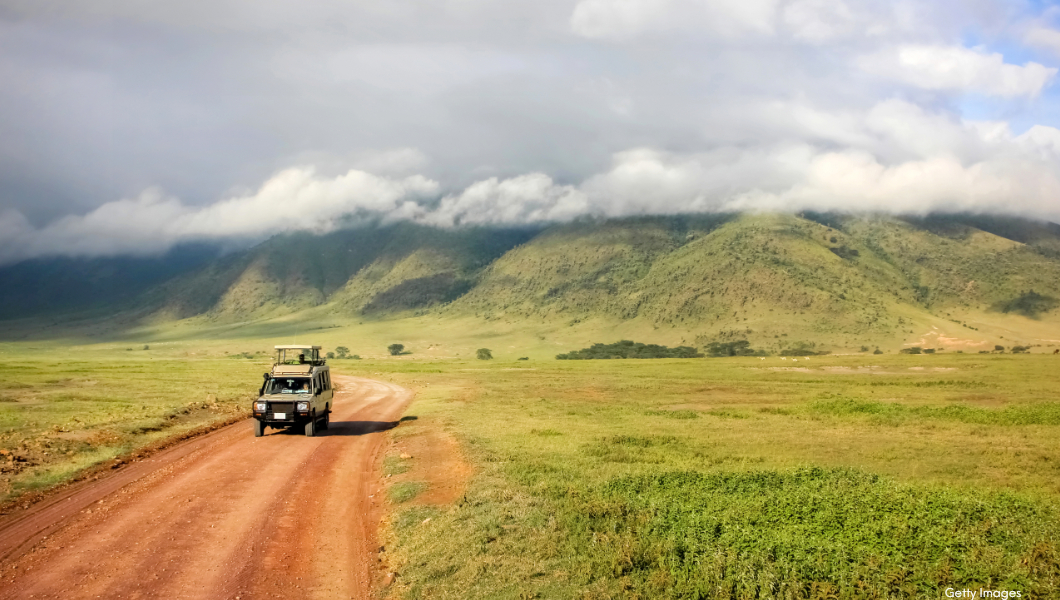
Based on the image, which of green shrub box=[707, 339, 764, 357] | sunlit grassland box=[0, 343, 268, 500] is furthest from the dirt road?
green shrub box=[707, 339, 764, 357]

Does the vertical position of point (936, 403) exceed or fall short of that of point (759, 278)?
it falls short

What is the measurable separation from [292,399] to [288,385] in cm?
102

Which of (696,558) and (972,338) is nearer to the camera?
(696,558)

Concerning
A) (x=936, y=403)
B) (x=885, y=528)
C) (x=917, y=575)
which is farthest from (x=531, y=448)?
(x=936, y=403)

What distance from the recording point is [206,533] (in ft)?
46.5

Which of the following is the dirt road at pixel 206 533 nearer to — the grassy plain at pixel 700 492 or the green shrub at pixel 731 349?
the grassy plain at pixel 700 492

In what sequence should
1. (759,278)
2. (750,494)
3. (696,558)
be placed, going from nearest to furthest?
(696,558) < (750,494) < (759,278)

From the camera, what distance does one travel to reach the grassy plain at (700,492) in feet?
36.8

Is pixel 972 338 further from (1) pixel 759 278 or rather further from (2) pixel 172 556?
(2) pixel 172 556

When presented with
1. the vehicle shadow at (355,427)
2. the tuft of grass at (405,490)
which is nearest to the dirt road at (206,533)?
the tuft of grass at (405,490)

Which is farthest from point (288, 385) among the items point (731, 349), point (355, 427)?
point (731, 349)

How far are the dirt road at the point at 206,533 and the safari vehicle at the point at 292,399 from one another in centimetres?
481

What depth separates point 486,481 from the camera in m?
18.9

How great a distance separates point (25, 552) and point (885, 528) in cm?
1700
